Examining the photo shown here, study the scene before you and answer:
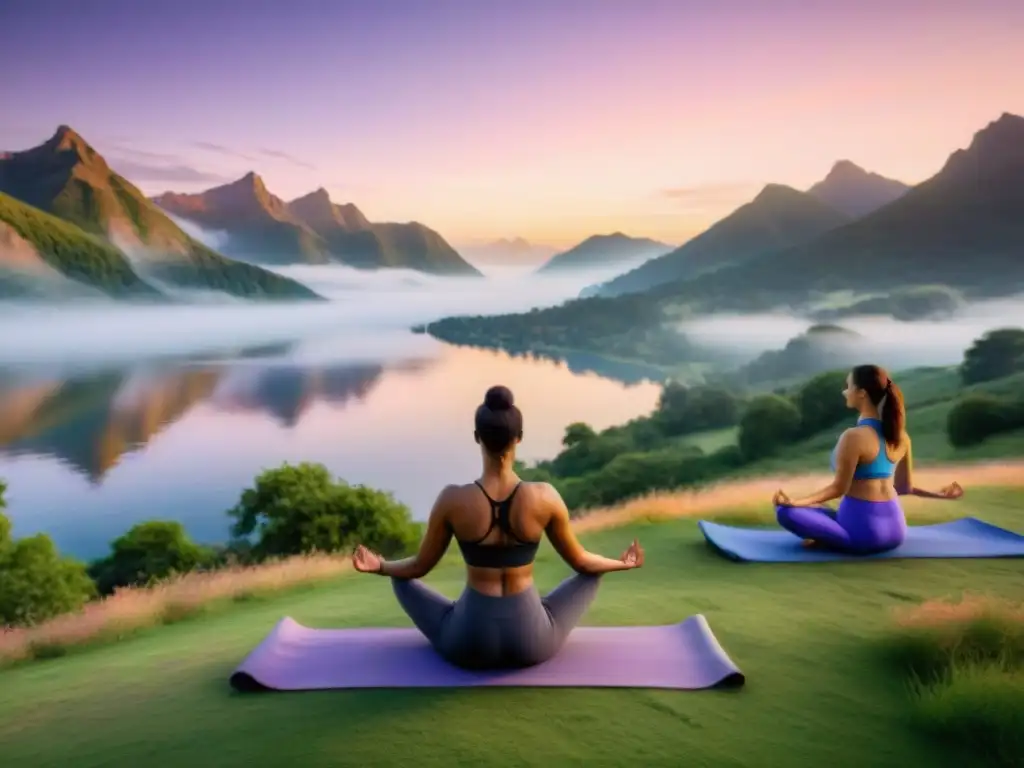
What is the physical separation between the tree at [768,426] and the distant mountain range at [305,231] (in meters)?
18.6

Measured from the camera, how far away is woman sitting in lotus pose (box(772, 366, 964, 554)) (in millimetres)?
5094

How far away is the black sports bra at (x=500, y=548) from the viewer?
3.39 meters

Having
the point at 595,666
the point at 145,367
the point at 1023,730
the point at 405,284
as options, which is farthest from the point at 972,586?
the point at 405,284

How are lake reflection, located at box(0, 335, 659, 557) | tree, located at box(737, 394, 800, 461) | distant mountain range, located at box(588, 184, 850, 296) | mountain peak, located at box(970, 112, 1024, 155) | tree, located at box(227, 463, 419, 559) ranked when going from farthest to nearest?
distant mountain range, located at box(588, 184, 850, 296)
mountain peak, located at box(970, 112, 1024, 155)
lake reflection, located at box(0, 335, 659, 557)
tree, located at box(737, 394, 800, 461)
tree, located at box(227, 463, 419, 559)

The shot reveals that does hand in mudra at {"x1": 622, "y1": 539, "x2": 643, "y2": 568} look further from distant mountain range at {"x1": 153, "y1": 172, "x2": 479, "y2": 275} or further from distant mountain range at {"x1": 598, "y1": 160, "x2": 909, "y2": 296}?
distant mountain range at {"x1": 598, "y1": 160, "x2": 909, "y2": 296}

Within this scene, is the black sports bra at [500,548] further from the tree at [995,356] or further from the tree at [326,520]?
the tree at [995,356]

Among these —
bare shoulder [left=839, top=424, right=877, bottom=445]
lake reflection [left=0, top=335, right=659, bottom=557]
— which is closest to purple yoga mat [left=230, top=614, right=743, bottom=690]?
bare shoulder [left=839, top=424, right=877, bottom=445]

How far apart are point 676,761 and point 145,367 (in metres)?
35.0

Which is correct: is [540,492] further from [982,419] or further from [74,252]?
[74,252]

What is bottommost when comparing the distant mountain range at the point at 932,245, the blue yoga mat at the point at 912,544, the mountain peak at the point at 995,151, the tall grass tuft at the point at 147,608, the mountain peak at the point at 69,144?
the tall grass tuft at the point at 147,608

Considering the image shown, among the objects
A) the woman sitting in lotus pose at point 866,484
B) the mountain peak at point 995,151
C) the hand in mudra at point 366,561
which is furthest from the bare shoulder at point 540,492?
the mountain peak at point 995,151

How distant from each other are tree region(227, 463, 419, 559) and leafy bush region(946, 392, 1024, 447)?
12.9 m

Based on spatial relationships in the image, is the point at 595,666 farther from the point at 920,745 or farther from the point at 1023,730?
the point at 1023,730

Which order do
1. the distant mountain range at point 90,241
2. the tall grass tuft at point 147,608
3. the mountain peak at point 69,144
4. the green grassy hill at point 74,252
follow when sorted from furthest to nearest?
the green grassy hill at point 74,252, the distant mountain range at point 90,241, the mountain peak at point 69,144, the tall grass tuft at point 147,608
